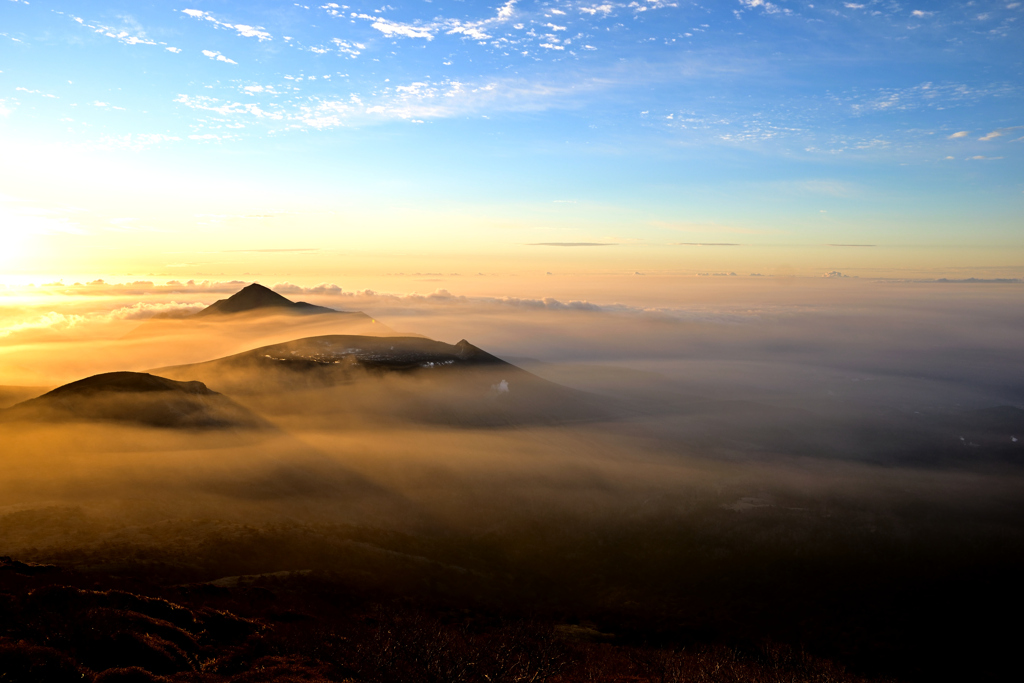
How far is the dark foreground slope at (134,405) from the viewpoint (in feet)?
445

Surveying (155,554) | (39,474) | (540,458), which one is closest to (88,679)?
(155,554)

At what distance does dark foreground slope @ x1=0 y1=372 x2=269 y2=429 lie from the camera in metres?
136

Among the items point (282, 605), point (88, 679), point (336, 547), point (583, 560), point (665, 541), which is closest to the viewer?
point (88, 679)

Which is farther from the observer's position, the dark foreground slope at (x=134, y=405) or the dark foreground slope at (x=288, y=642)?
the dark foreground slope at (x=134, y=405)

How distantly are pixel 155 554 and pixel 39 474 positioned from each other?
155ft

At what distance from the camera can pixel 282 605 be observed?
58.7m

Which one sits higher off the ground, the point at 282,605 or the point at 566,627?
the point at 282,605

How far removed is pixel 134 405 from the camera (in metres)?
143

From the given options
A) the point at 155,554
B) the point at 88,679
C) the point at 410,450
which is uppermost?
the point at 88,679

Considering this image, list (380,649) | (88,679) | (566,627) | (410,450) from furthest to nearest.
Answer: (410,450), (566,627), (380,649), (88,679)

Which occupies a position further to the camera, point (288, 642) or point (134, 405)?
point (134, 405)

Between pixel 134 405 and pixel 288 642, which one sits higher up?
pixel 134 405

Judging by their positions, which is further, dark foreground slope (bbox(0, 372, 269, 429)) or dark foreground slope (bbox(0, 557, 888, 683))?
dark foreground slope (bbox(0, 372, 269, 429))

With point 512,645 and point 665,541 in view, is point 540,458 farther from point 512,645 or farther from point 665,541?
point 512,645
